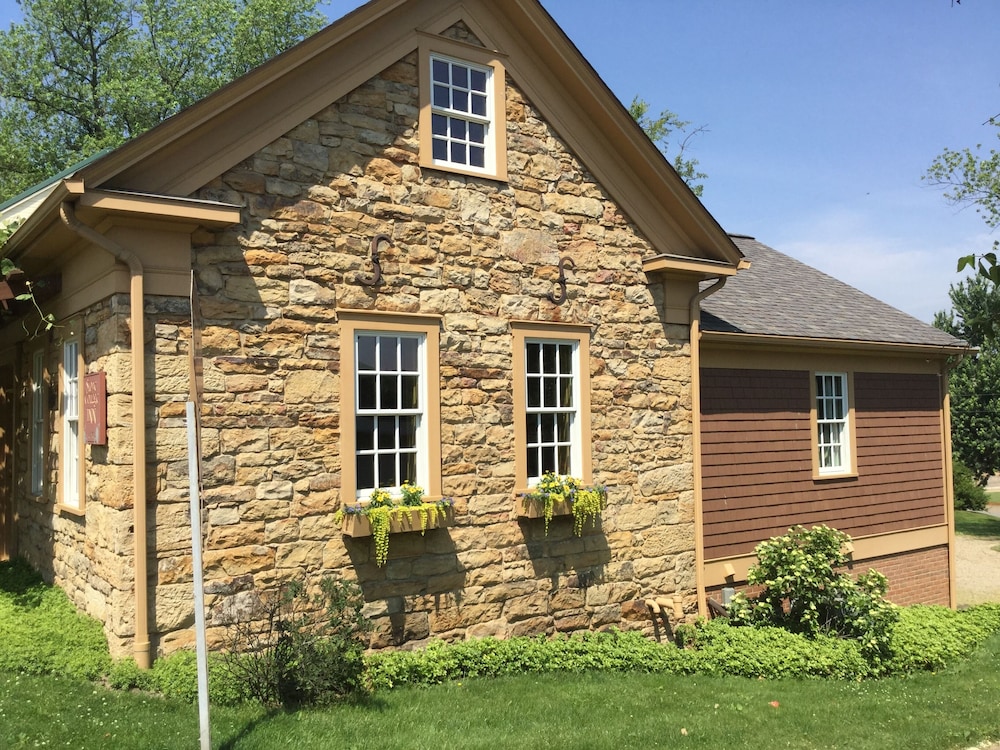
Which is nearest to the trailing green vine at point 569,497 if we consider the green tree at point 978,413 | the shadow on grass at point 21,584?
the shadow on grass at point 21,584

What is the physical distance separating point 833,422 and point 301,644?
9.31m

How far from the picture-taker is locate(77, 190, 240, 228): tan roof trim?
6.64m

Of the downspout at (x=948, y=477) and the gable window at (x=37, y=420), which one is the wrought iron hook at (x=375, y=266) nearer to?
the gable window at (x=37, y=420)

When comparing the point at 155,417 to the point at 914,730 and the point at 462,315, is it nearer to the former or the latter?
the point at 462,315

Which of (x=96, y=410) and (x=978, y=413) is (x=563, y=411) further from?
(x=978, y=413)

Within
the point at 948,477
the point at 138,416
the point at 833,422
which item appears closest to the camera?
the point at 138,416

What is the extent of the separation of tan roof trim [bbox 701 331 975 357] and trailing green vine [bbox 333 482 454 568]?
15.6 ft

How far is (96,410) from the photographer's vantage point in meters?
7.14

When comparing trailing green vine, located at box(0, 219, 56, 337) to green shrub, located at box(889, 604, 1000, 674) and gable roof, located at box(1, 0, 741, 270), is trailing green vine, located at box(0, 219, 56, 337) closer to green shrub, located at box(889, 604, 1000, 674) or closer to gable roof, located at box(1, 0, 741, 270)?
gable roof, located at box(1, 0, 741, 270)

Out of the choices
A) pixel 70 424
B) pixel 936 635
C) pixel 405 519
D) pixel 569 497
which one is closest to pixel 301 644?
pixel 405 519

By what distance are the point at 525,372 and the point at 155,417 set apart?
384 cm

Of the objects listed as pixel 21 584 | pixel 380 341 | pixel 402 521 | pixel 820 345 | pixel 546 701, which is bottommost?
pixel 546 701

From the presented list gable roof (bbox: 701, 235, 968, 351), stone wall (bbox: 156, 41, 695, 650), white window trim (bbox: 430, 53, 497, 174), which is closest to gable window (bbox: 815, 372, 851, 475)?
gable roof (bbox: 701, 235, 968, 351)

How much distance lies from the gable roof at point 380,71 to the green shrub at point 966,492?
2288 centimetres
